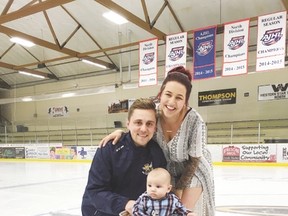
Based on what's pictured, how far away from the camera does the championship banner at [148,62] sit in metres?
9.21

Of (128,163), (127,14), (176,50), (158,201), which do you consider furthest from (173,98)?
(127,14)

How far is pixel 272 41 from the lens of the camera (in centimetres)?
711

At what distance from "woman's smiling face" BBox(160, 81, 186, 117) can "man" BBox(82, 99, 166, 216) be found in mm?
93

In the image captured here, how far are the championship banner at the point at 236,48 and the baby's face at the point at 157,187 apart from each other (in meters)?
6.25

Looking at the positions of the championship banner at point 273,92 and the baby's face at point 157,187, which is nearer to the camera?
the baby's face at point 157,187

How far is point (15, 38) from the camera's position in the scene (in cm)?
1110

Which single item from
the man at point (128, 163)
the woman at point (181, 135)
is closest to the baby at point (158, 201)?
the man at point (128, 163)

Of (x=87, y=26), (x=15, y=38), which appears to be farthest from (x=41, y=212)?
(x=87, y=26)

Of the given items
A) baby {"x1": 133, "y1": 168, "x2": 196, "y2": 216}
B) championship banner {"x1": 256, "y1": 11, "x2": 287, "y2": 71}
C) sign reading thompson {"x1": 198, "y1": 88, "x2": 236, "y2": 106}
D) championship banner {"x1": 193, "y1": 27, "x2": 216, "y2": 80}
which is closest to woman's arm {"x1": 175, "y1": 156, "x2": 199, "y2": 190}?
baby {"x1": 133, "y1": 168, "x2": 196, "y2": 216}

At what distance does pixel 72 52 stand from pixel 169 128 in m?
11.9

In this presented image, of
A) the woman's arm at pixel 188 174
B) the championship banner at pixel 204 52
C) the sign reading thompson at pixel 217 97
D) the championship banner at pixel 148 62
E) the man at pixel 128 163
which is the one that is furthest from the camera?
the sign reading thompson at pixel 217 97

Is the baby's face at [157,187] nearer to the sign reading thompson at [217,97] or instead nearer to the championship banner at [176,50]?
the championship banner at [176,50]

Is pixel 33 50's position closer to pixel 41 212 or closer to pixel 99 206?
pixel 41 212

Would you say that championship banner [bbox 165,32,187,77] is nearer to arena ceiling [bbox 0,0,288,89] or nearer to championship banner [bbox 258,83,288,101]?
arena ceiling [bbox 0,0,288,89]
